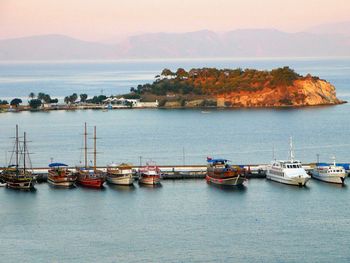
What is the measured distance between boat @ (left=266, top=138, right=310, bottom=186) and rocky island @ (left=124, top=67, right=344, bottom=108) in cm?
6334

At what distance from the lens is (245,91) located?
4823 inches

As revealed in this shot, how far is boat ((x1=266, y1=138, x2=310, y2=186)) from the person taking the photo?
2175 inches

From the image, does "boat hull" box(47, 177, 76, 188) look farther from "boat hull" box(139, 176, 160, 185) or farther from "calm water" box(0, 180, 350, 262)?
"boat hull" box(139, 176, 160, 185)

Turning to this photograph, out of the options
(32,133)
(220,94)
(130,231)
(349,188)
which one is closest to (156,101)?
(220,94)

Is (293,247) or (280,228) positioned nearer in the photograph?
(293,247)

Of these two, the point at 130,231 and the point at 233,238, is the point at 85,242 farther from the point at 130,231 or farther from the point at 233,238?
the point at 233,238

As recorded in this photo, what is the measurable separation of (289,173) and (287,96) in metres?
65.5

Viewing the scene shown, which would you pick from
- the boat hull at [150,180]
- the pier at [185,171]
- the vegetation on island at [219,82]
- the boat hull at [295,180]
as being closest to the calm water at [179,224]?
the boat hull at [295,180]

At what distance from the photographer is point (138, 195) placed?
173 ft

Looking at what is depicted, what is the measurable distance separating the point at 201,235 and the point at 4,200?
42.9 feet

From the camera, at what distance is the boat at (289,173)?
5525 centimetres

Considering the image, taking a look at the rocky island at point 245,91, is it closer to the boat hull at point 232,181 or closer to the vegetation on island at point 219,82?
the vegetation on island at point 219,82

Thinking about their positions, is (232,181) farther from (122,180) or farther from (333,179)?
(122,180)

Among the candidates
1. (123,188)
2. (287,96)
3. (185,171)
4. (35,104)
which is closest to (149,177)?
(123,188)
